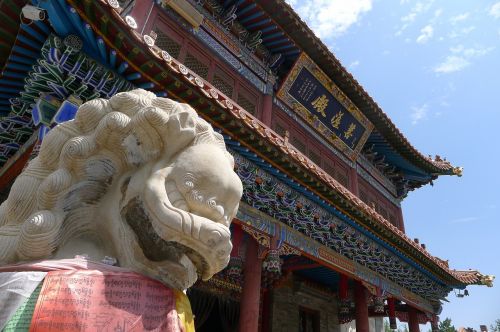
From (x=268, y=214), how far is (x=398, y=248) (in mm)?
3673

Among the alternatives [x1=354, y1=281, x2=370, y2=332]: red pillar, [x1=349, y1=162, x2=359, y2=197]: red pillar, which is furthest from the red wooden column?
[x1=349, y1=162, x2=359, y2=197]: red pillar

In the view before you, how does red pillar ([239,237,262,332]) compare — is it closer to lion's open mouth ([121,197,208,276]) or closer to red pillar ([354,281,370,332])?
red pillar ([354,281,370,332])

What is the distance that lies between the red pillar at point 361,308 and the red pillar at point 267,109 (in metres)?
4.21

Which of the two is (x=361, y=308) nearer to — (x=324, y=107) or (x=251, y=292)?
(x=251, y=292)

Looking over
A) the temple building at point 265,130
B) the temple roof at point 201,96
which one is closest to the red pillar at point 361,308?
the temple building at point 265,130

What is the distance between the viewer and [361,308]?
7.95 meters

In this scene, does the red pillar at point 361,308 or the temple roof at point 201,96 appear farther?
the red pillar at point 361,308

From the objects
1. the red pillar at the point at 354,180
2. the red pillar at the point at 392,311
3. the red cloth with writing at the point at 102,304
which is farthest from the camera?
the red pillar at the point at 392,311

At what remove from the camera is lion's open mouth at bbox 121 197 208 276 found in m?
1.37

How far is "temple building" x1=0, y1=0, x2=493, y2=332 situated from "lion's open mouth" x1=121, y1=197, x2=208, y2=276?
212 cm

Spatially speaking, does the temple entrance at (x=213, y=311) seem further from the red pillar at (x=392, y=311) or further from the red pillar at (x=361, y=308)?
the red pillar at (x=392, y=311)

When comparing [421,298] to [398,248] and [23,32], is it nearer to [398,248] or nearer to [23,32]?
[398,248]

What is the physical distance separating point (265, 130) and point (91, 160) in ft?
10.3

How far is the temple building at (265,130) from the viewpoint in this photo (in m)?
3.30
